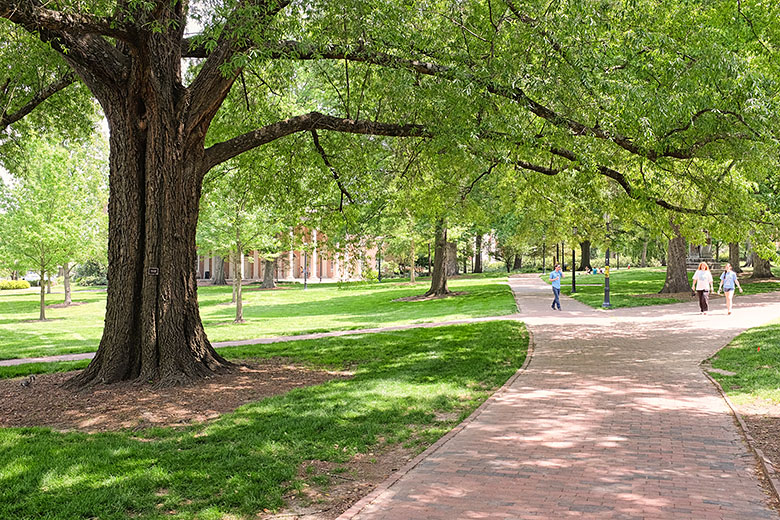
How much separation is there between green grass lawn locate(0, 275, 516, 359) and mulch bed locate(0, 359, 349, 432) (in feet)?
20.8

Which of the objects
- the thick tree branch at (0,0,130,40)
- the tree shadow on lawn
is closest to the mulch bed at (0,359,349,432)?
the tree shadow on lawn

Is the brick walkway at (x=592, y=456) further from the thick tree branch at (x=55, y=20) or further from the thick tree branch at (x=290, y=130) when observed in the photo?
the thick tree branch at (x=55, y=20)

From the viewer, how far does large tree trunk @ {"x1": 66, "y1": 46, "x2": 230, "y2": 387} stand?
960 cm

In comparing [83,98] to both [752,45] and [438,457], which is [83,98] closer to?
[438,457]

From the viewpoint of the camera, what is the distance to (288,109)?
15500 millimetres

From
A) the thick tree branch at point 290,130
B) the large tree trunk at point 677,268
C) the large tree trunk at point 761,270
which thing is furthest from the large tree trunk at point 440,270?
the thick tree branch at point 290,130

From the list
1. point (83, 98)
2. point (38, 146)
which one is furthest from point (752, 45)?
point (38, 146)

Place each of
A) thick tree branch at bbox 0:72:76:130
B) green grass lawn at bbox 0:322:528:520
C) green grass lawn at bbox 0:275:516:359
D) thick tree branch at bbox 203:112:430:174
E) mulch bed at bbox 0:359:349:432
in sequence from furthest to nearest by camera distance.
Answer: green grass lawn at bbox 0:275:516:359 → thick tree branch at bbox 0:72:76:130 → thick tree branch at bbox 203:112:430:174 → mulch bed at bbox 0:359:349:432 → green grass lawn at bbox 0:322:528:520

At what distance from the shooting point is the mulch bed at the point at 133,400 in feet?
25.0

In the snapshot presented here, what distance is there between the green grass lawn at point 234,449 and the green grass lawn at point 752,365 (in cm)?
339

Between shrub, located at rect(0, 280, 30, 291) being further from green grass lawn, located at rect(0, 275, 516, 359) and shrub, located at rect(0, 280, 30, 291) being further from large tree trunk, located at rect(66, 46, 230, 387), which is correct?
large tree trunk, located at rect(66, 46, 230, 387)

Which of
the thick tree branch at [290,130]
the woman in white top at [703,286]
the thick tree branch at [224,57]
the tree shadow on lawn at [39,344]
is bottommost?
the tree shadow on lawn at [39,344]

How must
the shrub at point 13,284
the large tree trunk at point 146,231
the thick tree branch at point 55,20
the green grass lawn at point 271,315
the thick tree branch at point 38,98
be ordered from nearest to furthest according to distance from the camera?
the thick tree branch at point 55,20 → the large tree trunk at point 146,231 → the thick tree branch at point 38,98 → the green grass lawn at point 271,315 → the shrub at point 13,284

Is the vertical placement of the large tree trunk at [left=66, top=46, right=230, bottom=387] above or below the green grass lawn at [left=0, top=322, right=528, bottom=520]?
above
